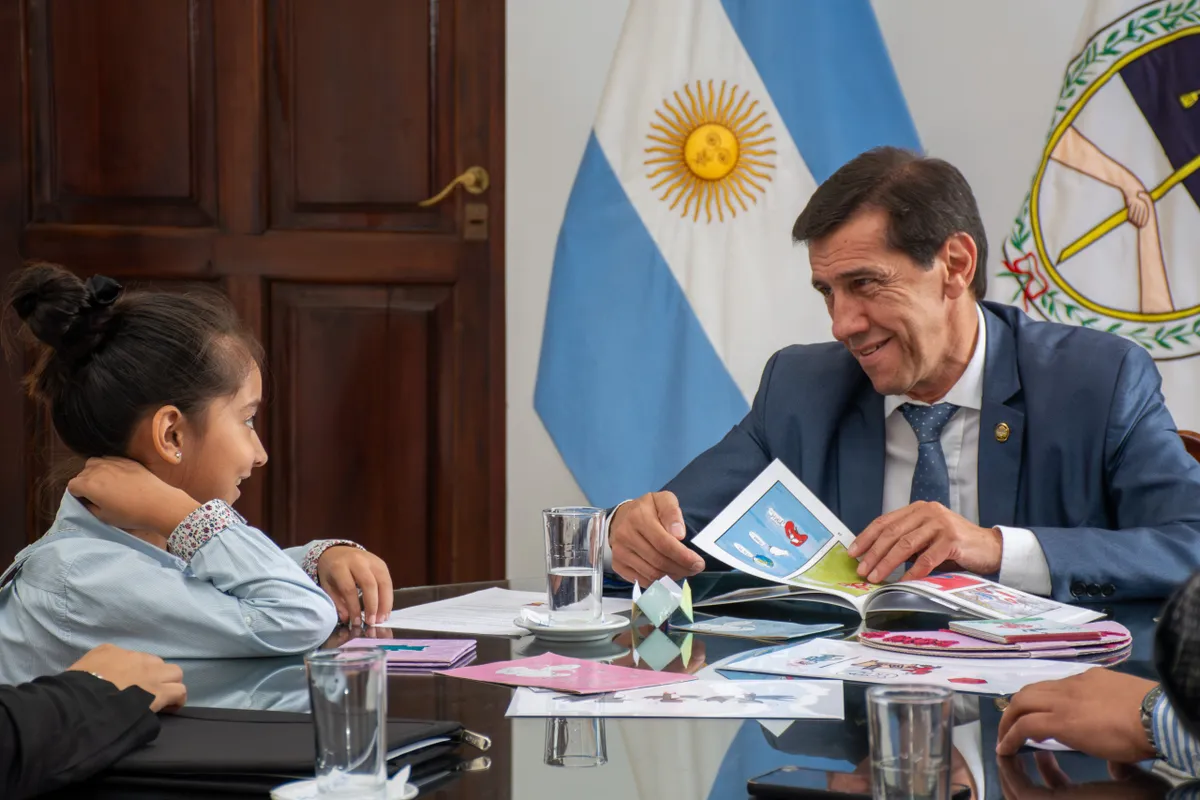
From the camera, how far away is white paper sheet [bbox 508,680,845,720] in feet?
3.47

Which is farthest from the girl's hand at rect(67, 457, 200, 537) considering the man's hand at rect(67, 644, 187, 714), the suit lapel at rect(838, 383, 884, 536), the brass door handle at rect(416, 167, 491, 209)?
the brass door handle at rect(416, 167, 491, 209)

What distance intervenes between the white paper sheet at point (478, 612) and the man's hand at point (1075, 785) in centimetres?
67

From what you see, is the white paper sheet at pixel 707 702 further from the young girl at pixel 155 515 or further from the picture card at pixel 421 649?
the young girl at pixel 155 515

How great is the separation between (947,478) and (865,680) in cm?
89

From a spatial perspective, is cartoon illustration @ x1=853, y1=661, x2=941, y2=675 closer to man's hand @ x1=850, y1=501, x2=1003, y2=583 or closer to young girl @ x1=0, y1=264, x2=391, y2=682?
man's hand @ x1=850, y1=501, x2=1003, y2=583

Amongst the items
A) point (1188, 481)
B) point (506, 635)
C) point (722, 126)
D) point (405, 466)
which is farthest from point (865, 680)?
point (405, 466)

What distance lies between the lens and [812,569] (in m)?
1.64

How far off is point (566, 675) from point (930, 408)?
104 cm

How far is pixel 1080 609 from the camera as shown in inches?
58.7

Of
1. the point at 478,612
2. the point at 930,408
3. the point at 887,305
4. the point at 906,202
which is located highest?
the point at 906,202

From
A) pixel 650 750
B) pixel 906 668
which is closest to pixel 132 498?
pixel 650 750

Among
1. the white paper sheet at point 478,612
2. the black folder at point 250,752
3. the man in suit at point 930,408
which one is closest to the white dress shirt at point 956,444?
the man in suit at point 930,408

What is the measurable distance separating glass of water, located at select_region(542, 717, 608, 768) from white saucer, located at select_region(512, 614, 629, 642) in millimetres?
352

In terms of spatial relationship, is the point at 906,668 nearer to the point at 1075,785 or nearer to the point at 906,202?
the point at 1075,785
